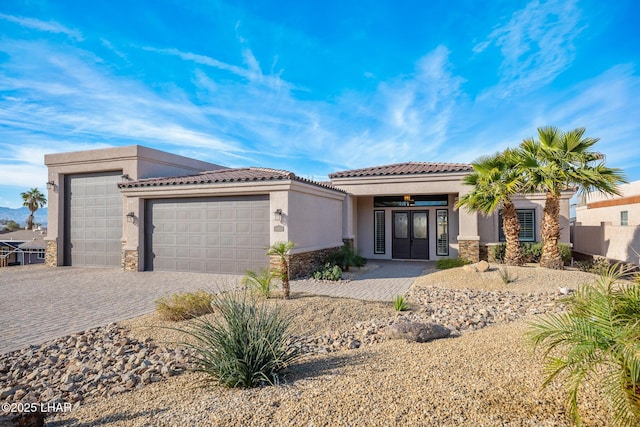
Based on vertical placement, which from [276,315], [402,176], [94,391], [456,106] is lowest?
[94,391]

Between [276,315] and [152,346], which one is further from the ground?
[276,315]

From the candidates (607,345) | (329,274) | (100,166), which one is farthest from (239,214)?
(607,345)

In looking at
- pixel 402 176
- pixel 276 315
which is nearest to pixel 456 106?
pixel 402 176

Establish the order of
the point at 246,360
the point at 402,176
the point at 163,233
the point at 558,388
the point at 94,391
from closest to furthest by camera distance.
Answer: the point at 558,388 < the point at 246,360 < the point at 94,391 < the point at 163,233 < the point at 402,176

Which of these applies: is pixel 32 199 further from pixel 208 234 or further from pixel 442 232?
pixel 442 232

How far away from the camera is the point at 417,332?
209 inches

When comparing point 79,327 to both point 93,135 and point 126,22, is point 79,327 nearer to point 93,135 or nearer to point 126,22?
point 126,22

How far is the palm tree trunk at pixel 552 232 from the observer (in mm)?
12172

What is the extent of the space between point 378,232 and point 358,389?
14774 mm

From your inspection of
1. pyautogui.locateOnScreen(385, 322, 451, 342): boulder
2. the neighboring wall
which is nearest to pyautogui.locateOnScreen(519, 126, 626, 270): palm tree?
the neighboring wall

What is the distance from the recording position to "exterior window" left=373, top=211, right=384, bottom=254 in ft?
58.8

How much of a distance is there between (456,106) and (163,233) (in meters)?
13.5

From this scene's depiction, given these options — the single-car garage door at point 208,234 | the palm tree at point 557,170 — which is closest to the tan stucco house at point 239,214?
the single-car garage door at point 208,234

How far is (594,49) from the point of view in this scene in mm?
11164
